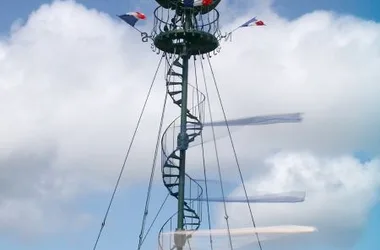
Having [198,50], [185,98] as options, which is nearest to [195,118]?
[185,98]

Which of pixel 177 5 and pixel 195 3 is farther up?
pixel 177 5

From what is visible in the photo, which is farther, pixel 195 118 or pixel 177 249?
pixel 195 118

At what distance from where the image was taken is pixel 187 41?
125 feet

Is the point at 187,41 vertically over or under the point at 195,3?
under

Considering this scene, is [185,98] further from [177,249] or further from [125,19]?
[177,249]

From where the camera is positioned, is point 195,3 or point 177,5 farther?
point 177,5

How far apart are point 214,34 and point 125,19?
14.4 feet

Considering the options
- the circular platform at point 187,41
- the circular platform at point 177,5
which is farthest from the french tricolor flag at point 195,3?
the circular platform at point 187,41

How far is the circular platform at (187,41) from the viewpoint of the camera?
124 ft

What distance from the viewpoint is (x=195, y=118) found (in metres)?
37.9

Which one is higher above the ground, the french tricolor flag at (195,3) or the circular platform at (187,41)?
the french tricolor flag at (195,3)

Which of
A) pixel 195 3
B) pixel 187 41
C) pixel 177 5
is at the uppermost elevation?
pixel 177 5

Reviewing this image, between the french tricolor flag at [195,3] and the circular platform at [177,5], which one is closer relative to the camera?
the french tricolor flag at [195,3]

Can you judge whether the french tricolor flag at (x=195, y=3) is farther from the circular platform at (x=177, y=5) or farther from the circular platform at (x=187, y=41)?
the circular platform at (x=187, y=41)
